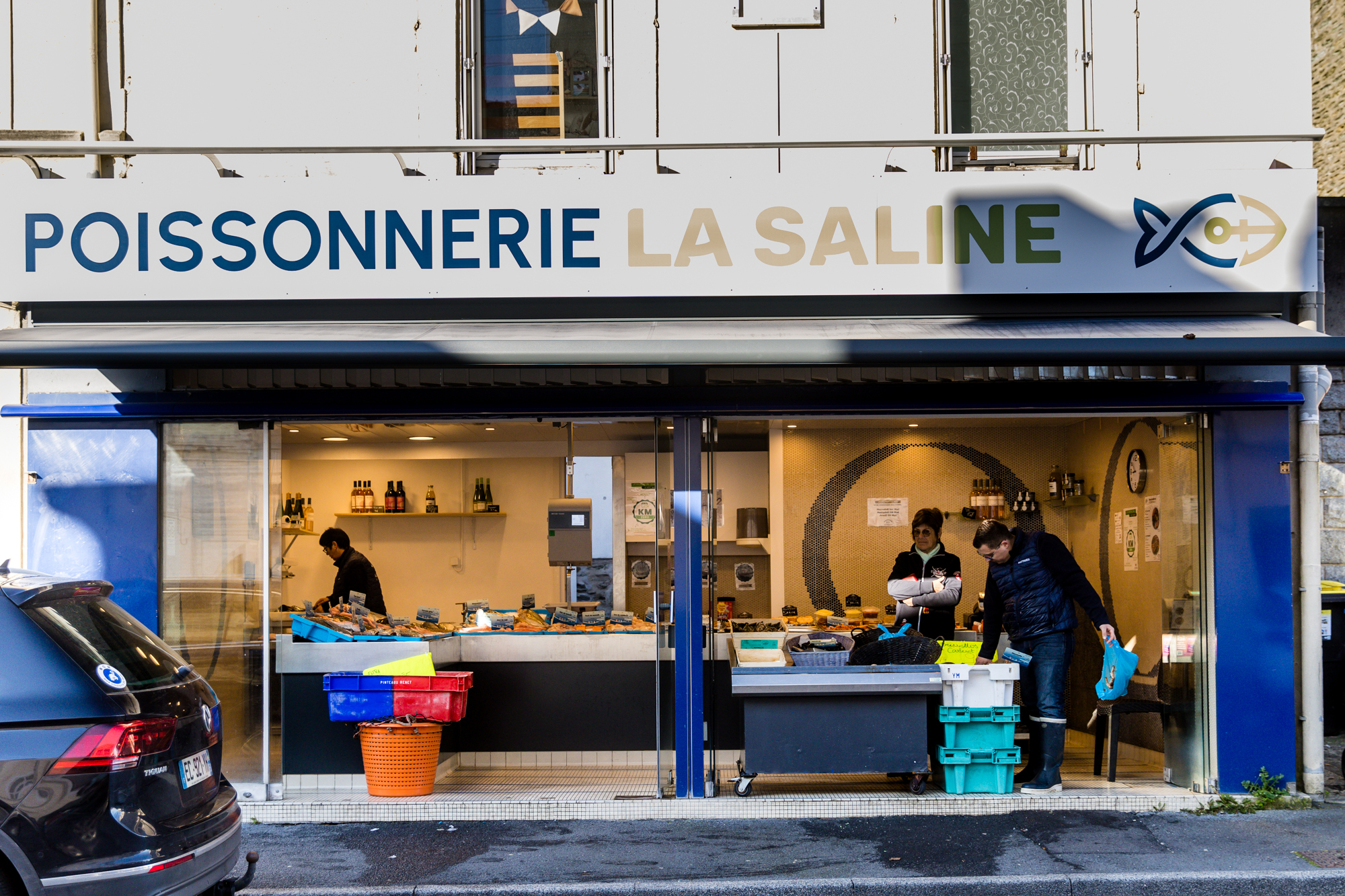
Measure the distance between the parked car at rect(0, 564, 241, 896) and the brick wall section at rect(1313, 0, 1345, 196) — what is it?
17887mm

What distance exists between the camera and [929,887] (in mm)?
6168

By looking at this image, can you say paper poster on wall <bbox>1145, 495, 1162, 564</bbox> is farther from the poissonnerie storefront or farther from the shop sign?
the shop sign

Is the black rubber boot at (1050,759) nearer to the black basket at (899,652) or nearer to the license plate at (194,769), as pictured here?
the black basket at (899,652)

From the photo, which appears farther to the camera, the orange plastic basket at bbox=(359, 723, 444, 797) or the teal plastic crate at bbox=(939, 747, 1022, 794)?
the orange plastic basket at bbox=(359, 723, 444, 797)

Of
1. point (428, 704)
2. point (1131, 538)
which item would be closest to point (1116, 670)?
point (1131, 538)

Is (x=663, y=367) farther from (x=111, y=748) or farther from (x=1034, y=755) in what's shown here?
(x=111, y=748)

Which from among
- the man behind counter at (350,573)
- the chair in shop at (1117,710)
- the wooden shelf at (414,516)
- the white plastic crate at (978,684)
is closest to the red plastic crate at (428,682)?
the man behind counter at (350,573)

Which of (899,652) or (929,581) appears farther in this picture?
(929,581)

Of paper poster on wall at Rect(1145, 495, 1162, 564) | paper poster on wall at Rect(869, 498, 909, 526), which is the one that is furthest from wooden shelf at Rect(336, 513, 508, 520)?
paper poster on wall at Rect(1145, 495, 1162, 564)

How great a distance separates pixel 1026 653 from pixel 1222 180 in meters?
3.40

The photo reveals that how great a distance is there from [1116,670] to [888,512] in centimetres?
380

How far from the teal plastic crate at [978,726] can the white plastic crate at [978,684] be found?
0.05 m

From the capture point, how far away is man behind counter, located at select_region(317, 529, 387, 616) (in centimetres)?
1018

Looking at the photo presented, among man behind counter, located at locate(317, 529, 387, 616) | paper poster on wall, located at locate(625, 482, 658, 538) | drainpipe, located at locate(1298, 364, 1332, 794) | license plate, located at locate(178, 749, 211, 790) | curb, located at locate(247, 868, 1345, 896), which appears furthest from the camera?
paper poster on wall, located at locate(625, 482, 658, 538)
